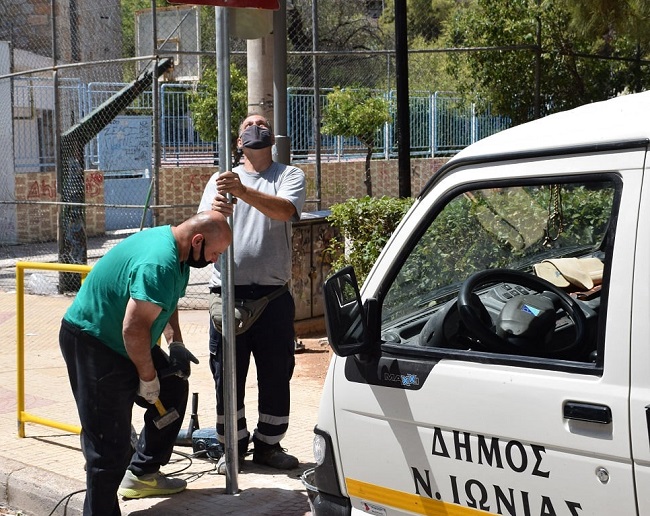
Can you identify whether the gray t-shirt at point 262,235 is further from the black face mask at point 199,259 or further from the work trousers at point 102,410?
the work trousers at point 102,410

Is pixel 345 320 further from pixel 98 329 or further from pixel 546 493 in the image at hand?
pixel 98 329

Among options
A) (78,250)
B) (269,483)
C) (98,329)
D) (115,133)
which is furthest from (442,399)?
(115,133)

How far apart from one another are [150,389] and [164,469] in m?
1.11

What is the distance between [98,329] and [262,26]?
184cm

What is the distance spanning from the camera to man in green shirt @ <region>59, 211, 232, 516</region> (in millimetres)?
4605

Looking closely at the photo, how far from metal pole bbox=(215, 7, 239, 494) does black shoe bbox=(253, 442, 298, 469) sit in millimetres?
433

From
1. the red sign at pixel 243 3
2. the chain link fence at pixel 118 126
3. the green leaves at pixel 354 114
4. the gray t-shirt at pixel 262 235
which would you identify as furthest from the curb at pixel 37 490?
the green leaves at pixel 354 114

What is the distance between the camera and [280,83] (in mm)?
8695

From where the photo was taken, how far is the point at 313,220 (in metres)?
9.47

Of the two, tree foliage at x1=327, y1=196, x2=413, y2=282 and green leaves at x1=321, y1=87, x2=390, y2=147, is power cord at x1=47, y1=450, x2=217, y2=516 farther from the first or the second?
green leaves at x1=321, y1=87, x2=390, y2=147

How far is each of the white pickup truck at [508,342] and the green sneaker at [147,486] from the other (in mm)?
1701

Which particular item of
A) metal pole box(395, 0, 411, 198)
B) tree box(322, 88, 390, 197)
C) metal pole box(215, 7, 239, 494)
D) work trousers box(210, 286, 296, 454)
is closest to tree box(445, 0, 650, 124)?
metal pole box(395, 0, 411, 198)

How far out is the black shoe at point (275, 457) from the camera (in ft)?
18.6

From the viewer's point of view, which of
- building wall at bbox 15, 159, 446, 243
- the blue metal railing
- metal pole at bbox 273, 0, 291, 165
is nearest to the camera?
metal pole at bbox 273, 0, 291, 165
